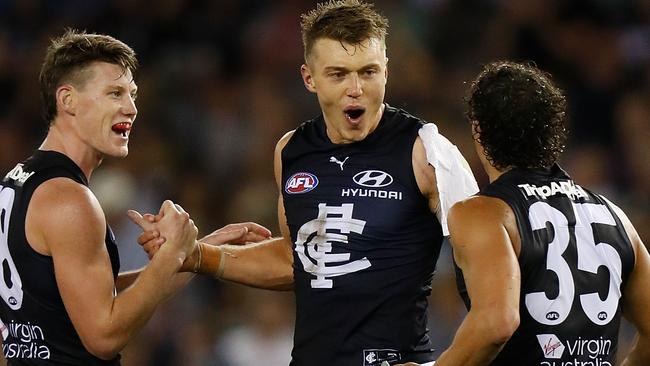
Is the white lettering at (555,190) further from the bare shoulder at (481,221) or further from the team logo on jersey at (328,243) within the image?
the team logo on jersey at (328,243)

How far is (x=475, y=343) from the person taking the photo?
4.10 m

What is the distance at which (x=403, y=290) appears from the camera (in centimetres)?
485

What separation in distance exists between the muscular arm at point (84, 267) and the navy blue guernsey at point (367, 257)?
27.1 inches

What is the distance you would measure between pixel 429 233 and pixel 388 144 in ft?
1.34

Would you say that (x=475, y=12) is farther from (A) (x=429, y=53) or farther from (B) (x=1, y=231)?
(B) (x=1, y=231)

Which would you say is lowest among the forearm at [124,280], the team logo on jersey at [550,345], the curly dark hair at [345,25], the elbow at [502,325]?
the team logo on jersey at [550,345]

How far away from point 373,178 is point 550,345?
1063mm

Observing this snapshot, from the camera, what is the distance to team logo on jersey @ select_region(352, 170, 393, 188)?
491 centimetres

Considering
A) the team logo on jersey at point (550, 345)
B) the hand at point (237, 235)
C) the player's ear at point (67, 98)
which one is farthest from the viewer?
the hand at point (237, 235)

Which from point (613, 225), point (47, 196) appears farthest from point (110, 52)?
point (613, 225)

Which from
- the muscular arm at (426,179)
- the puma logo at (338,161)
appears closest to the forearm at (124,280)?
the puma logo at (338,161)

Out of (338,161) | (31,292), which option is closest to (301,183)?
(338,161)

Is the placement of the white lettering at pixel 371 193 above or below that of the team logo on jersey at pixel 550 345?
above

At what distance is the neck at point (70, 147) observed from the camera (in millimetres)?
4992
